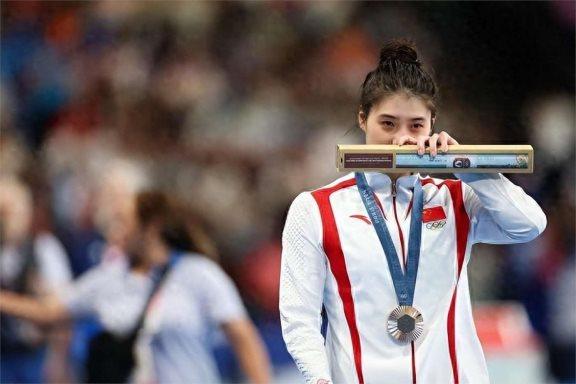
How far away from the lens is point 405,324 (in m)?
2.58

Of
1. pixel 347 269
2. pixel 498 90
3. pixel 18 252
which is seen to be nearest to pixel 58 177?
pixel 18 252

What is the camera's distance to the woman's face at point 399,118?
273 cm

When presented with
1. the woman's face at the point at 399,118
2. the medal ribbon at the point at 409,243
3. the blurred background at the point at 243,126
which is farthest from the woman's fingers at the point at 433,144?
the blurred background at the point at 243,126

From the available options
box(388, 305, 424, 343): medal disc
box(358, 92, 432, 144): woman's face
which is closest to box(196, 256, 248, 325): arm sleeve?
box(358, 92, 432, 144): woman's face

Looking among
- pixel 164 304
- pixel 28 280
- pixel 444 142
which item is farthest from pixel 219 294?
pixel 444 142

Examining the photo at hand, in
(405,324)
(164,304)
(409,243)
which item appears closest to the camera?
(405,324)

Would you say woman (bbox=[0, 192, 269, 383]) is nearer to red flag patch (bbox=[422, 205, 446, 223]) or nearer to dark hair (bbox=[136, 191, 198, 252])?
dark hair (bbox=[136, 191, 198, 252])

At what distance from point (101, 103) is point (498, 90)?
2.54 metres

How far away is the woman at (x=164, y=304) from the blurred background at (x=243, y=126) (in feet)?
0.32

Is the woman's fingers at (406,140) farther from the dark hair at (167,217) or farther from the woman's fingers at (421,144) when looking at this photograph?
the dark hair at (167,217)

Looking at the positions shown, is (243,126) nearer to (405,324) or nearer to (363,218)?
(363,218)

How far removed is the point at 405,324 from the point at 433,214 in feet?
1.12

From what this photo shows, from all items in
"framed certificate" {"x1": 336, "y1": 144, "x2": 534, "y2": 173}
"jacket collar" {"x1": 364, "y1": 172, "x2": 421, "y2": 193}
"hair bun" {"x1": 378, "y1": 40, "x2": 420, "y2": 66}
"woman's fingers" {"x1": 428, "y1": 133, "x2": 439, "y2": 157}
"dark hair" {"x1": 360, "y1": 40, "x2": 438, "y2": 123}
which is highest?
"hair bun" {"x1": 378, "y1": 40, "x2": 420, "y2": 66}

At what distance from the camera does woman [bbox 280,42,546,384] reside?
8.59 ft
